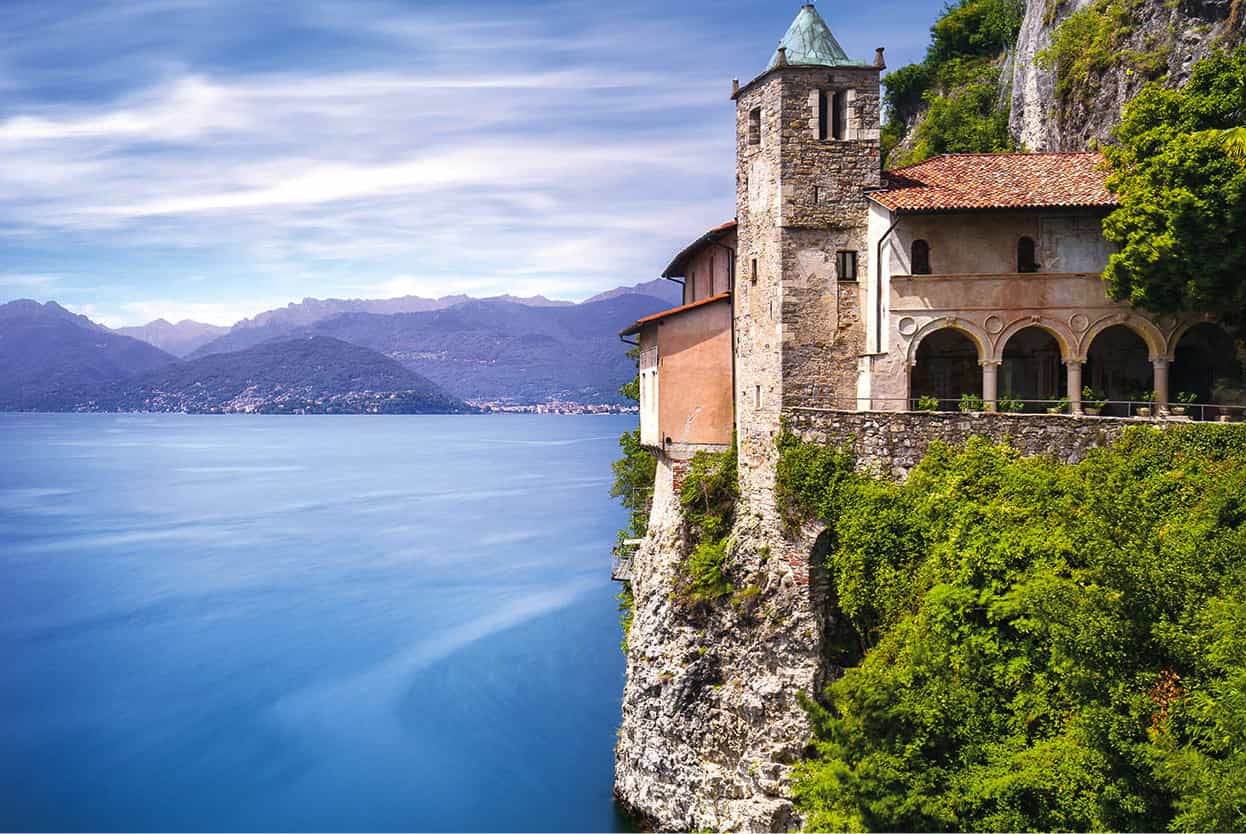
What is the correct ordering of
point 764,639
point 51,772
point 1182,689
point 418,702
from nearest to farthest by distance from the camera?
point 1182,689 < point 764,639 < point 51,772 < point 418,702

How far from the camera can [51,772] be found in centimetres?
3606

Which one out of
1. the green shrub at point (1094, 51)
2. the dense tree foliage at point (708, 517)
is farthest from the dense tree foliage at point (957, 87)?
the dense tree foliage at point (708, 517)

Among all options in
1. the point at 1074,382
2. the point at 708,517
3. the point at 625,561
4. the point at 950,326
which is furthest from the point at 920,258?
the point at 625,561

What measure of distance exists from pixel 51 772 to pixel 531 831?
18.3 m

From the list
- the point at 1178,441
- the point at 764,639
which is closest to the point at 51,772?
the point at 764,639

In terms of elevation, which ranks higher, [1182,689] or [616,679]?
[1182,689]

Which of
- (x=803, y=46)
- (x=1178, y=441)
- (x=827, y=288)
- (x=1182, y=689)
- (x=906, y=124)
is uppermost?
(x=906, y=124)

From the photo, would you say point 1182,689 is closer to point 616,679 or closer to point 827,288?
point 827,288

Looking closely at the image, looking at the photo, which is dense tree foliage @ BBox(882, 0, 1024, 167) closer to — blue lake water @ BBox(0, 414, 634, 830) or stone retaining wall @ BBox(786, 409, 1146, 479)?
stone retaining wall @ BBox(786, 409, 1146, 479)

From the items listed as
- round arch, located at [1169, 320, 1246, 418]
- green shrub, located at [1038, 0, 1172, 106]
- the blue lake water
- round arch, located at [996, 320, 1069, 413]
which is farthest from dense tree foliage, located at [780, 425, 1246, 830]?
green shrub, located at [1038, 0, 1172, 106]

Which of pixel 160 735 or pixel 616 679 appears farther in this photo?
pixel 616 679

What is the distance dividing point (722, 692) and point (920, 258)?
12430mm

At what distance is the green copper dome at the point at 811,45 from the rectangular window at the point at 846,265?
4.88 meters

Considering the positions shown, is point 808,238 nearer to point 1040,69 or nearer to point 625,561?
point 625,561
